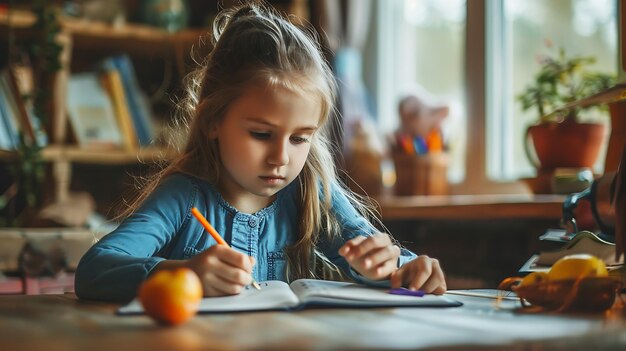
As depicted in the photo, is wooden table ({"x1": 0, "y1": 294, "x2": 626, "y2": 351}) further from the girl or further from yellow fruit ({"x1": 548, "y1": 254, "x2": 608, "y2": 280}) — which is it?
the girl

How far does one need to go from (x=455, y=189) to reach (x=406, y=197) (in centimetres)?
23

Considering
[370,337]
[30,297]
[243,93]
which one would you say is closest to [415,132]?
[243,93]

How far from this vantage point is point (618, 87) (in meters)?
1.19

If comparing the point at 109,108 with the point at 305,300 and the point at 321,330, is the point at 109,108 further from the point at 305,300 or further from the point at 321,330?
the point at 321,330

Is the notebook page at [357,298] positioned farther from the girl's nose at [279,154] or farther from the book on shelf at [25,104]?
the book on shelf at [25,104]

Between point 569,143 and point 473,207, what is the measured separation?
317mm

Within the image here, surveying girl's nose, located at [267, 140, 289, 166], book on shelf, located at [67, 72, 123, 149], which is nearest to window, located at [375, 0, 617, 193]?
book on shelf, located at [67, 72, 123, 149]

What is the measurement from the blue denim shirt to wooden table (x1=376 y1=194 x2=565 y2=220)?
24.3 inches

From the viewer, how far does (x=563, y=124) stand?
1899 millimetres

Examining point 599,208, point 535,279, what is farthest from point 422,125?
point 535,279

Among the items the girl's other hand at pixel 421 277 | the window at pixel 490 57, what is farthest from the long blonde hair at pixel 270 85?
the window at pixel 490 57

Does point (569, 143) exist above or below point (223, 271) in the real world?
above

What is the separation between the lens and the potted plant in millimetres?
1883

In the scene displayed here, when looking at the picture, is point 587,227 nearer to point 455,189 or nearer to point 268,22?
point 268,22
